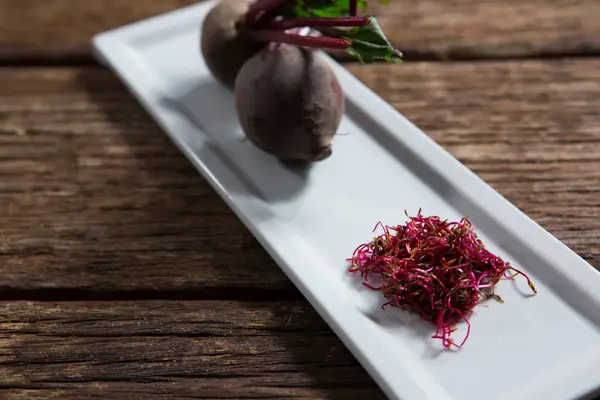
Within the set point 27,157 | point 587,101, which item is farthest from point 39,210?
point 587,101

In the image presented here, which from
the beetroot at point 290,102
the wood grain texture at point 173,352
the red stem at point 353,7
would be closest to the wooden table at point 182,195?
the wood grain texture at point 173,352

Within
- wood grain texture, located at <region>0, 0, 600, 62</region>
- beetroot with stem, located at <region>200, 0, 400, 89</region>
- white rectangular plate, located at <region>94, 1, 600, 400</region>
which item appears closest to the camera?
white rectangular plate, located at <region>94, 1, 600, 400</region>

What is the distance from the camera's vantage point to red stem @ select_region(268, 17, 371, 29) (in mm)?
831

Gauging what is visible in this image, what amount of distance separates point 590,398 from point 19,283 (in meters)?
0.64

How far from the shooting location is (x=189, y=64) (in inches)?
44.3

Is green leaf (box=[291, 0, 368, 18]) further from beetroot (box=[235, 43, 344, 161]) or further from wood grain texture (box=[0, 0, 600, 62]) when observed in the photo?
wood grain texture (box=[0, 0, 600, 62])

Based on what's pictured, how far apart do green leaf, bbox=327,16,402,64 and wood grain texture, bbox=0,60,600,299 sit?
0.81 ft

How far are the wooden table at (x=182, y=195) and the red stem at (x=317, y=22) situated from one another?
231 millimetres

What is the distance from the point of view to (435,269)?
0.77m

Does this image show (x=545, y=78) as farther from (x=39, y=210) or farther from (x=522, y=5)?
(x=39, y=210)

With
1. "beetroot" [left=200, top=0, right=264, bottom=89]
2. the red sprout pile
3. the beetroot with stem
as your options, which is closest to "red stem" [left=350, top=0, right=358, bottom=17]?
the beetroot with stem

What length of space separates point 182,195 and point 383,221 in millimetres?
274

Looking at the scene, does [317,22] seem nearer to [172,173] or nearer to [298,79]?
[298,79]

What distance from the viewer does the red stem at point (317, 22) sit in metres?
0.83
